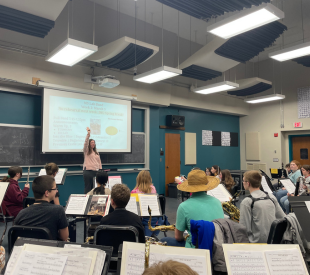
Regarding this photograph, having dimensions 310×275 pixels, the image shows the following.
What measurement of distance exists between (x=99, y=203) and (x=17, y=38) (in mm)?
4328

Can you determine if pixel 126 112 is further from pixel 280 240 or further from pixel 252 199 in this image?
pixel 280 240

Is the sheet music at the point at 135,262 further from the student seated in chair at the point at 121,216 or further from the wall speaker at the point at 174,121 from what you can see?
the wall speaker at the point at 174,121

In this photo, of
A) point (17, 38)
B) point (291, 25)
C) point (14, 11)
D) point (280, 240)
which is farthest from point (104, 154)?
point (291, 25)

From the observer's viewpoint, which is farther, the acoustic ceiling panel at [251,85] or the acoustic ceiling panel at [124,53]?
the acoustic ceiling panel at [251,85]

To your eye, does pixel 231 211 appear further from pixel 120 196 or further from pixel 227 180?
pixel 120 196

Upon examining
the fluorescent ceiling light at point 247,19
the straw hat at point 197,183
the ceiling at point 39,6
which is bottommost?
the straw hat at point 197,183

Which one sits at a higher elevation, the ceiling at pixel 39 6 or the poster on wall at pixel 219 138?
the ceiling at pixel 39 6

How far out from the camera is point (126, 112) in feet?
23.2

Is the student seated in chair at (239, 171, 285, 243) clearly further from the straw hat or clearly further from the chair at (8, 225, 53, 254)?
the chair at (8, 225, 53, 254)

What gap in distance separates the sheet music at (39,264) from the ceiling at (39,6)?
13.1 feet

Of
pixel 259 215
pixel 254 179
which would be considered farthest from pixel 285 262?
pixel 254 179

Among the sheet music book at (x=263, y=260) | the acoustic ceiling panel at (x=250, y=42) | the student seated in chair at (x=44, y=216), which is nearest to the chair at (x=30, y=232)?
the student seated in chair at (x=44, y=216)

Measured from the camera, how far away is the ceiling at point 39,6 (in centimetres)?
403

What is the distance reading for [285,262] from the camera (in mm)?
1303
